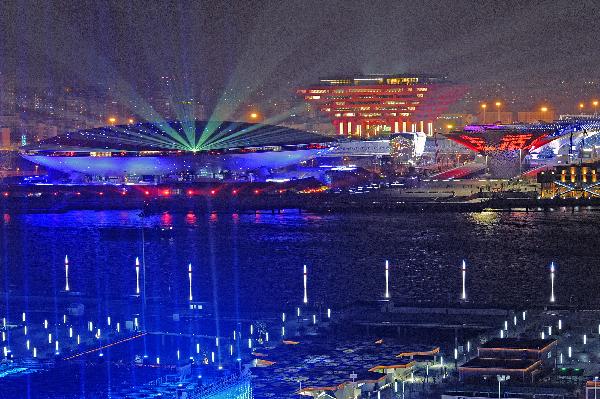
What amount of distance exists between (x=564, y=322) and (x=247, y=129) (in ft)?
90.9

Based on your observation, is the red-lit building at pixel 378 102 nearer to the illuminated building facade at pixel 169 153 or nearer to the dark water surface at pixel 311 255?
the illuminated building facade at pixel 169 153

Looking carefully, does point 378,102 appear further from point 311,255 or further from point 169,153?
point 311,255

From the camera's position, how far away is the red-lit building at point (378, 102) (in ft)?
211

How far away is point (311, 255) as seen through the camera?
20859 mm

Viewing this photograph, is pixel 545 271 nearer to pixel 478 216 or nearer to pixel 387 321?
pixel 387 321

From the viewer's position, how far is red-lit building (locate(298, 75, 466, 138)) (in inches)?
2537

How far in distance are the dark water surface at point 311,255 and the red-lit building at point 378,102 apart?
34.9 m

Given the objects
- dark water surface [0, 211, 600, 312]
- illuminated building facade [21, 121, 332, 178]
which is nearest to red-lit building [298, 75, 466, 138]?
illuminated building facade [21, 121, 332, 178]

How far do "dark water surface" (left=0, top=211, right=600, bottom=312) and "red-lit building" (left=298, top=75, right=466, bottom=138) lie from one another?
34.9m

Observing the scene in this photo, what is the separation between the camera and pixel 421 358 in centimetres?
1112

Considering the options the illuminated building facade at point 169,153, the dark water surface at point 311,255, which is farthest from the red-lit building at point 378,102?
the dark water surface at point 311,255

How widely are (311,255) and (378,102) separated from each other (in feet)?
146

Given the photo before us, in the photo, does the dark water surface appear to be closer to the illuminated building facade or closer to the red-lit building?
the illuminated building facade

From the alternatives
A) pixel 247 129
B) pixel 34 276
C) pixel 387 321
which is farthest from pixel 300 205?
pixel 387 321
